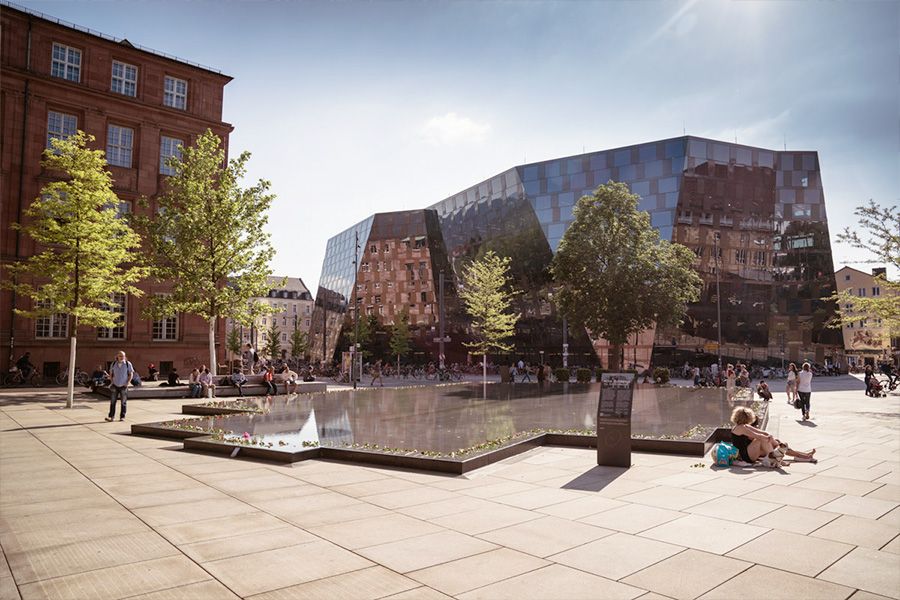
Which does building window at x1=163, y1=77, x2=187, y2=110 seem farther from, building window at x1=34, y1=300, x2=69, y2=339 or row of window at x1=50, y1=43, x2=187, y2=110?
building window at x1=34, y1=300, x2=69, y2=339

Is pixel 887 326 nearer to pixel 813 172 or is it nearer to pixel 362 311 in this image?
pixel 813 172

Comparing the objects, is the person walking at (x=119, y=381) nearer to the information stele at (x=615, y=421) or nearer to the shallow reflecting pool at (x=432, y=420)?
the shallow reflecting pool at (x=432, y=420)

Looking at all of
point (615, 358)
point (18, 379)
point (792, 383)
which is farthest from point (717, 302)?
point (18, 379)

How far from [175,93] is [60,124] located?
7.42 m

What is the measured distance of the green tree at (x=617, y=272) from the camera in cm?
3766

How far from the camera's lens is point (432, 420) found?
16547 millimetres

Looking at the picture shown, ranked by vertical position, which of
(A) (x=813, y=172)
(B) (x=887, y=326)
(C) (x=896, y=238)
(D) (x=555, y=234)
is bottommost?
(B) (x=887, y=326)

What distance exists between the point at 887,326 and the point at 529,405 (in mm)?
17023

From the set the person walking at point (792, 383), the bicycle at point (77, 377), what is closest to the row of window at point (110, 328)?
the bicycle at point (77, 377)

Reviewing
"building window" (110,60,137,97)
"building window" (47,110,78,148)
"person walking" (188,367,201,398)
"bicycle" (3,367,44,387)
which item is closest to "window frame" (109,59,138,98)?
"building window" (110,60,137,97)

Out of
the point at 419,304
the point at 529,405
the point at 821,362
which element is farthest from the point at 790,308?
the point at 529,405

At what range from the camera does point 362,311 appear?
8769 cm

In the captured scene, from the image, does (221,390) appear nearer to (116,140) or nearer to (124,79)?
(116,140)

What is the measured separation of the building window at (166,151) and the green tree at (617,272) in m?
26.2
